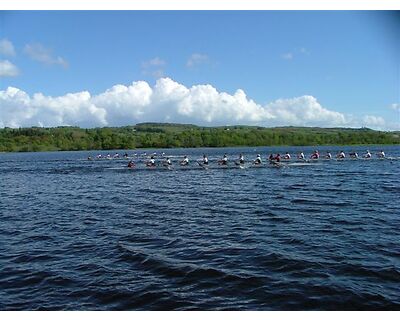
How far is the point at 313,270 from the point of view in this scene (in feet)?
44.4

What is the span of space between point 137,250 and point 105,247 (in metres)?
1.59

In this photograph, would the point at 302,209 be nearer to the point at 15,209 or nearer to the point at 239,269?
the point at 239,269

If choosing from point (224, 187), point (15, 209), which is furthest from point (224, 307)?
point (224, 187)

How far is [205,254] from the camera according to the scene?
15.6 metres

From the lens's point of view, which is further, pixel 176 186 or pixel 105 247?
pixel 176 186

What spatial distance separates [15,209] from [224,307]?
22147 mm

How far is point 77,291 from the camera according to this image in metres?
12.1

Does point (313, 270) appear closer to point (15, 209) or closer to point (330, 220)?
point (330, 220)

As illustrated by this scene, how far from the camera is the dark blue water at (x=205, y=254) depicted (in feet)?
37.6

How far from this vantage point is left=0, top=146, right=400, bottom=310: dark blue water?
1147 centimetres
